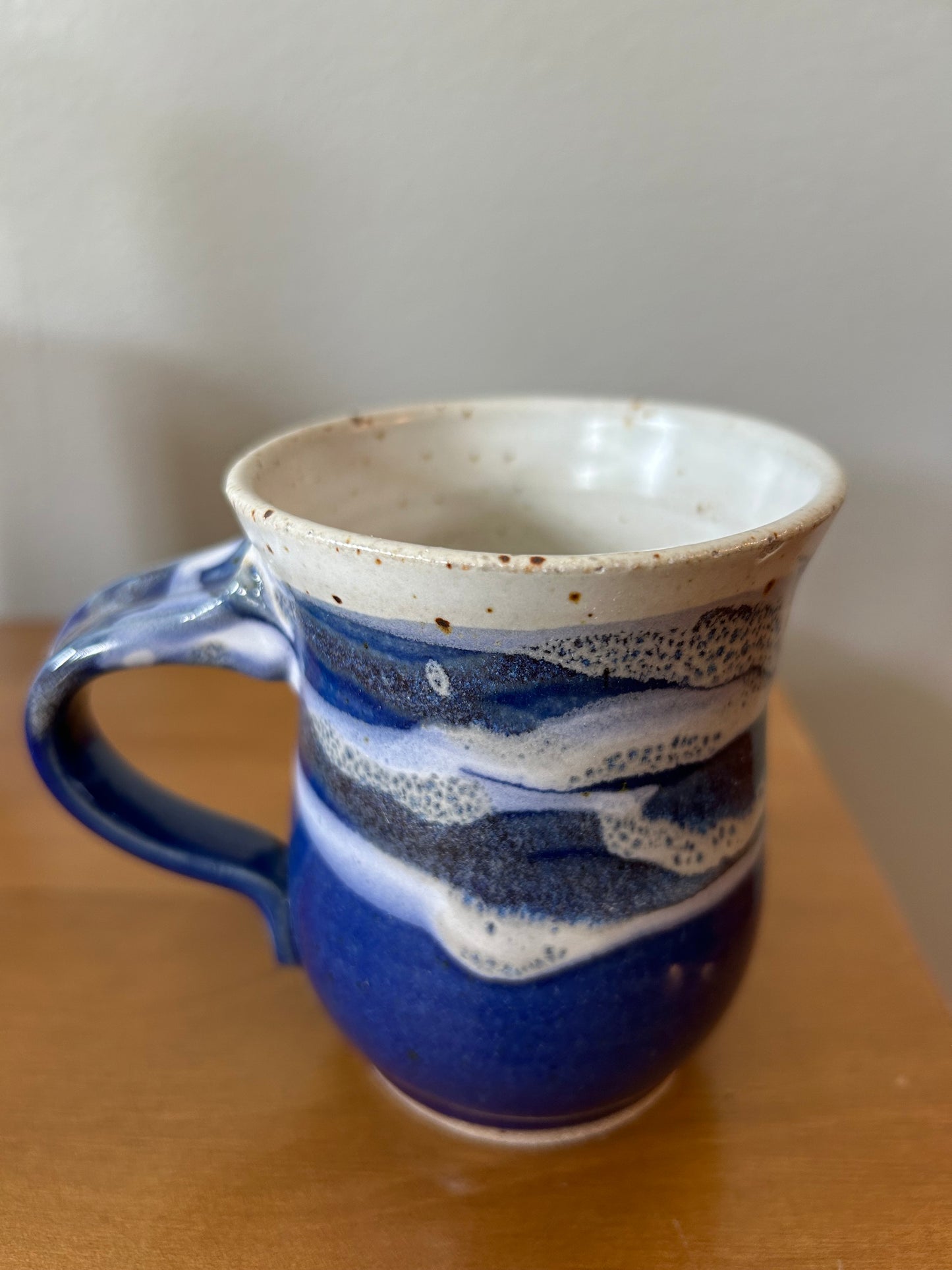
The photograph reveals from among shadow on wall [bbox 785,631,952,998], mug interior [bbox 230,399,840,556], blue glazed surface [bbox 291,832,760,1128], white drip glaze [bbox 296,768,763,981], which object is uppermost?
mug interior [bbox 230,399,840,556]

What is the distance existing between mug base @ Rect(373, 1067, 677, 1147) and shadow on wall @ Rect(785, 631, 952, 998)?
17.8 inches

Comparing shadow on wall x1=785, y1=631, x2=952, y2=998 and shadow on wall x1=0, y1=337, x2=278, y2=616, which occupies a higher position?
shadow on wall x1=0, y1=337, x2=278, y2=616

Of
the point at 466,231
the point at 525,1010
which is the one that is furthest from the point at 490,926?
the point at 466,231

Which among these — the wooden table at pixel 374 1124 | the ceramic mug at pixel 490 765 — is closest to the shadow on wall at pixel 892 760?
the wooden table at pixel 374 1124

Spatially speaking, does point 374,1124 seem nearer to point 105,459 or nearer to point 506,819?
point 506,819

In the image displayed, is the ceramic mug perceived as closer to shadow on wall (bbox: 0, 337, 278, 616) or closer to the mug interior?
the mug interior

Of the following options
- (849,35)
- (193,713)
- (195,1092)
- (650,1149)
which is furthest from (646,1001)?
(849,35)

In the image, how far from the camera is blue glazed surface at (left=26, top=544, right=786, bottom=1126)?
25 centimetres

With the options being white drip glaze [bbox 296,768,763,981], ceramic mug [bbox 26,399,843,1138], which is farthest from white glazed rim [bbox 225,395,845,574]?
white drip glaze [bbox 296,768,763,981]

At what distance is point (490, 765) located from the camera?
0.85 ft

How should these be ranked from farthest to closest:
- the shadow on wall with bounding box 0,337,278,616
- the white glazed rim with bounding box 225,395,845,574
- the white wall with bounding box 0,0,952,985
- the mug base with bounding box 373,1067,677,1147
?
the shadow on wall with bounding box 0,337,278,616
the white wall with bounding box 0,0,952,985
the mug base with bounding box 373,1067,677,1147
the white glazed rim with bounding box 225,395,845,574

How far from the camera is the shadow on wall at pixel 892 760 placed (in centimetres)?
73

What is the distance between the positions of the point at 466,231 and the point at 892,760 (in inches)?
21.0

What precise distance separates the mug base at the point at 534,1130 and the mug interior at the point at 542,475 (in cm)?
22
